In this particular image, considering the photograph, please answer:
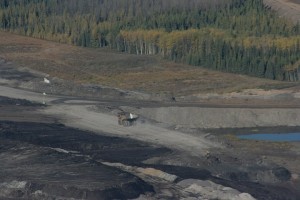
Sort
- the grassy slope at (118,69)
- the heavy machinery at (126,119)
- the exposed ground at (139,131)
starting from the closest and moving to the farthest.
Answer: the exposed ground at (139,131) < the heavy machinery at (126,119) < the grassy slope at (118,69)

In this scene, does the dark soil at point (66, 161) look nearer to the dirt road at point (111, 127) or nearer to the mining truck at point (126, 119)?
the dirt road at point (111, 127)

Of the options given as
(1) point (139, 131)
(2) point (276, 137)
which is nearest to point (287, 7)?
(2) point (276, 137)

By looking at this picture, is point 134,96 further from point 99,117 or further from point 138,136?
point 138,136

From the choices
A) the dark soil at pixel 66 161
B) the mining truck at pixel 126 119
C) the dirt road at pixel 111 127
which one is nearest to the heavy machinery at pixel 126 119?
the mining truck at pixel 126 119

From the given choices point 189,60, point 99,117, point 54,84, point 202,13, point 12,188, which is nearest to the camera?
point 12,188

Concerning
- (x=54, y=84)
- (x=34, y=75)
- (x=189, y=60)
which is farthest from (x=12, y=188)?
(x=189, y=60)

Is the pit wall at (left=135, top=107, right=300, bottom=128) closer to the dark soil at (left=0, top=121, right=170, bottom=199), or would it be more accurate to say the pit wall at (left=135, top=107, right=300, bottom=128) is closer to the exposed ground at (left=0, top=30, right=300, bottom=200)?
the exposed ground at (left=0, top=30, right=300, bottom=200)
